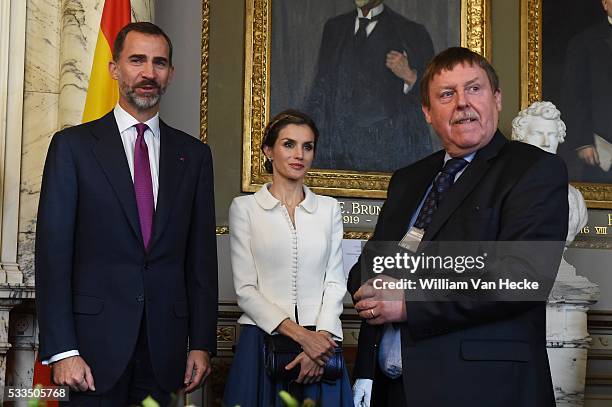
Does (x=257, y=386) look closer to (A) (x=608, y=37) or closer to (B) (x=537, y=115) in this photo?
(B) (x=537, y=115)

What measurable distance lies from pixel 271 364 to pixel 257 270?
515 millimetres

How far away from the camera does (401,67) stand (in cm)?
752

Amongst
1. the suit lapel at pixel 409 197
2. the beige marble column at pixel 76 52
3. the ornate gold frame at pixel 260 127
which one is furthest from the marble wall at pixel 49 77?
the suit lapel at pixel 409 197

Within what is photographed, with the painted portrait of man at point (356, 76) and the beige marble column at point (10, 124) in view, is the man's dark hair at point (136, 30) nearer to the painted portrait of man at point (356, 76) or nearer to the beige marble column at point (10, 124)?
the beige marble column at point (10, 124)

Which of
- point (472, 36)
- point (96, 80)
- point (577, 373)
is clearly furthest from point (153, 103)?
point (472, 36)

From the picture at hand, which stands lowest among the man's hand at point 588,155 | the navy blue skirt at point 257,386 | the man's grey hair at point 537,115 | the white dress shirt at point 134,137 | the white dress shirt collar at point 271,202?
the navy blue skirt at point 257,386

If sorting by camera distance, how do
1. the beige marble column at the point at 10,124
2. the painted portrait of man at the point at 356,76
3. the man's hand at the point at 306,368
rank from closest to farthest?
the man's hand at the point at 306,368, the beige marble column at the point at 10,124, the painted portrait of man at the point at 356,76

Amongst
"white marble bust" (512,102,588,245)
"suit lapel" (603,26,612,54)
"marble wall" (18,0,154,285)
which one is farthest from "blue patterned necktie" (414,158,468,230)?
"suit lapel" (603,26,612,54)

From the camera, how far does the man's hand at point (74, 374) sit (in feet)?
11.7

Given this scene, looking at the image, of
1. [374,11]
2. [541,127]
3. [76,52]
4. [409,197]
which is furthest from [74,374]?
[374,11]

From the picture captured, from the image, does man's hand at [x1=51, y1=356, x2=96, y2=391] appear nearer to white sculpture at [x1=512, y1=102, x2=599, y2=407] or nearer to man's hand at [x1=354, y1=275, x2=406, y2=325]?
man's hand at [x1=354, y1=275, x2=406, y2=325]

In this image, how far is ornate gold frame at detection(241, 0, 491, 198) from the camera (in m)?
7.13

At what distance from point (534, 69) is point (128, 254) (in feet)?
15.6

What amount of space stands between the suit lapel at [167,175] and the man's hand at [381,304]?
1089mm
